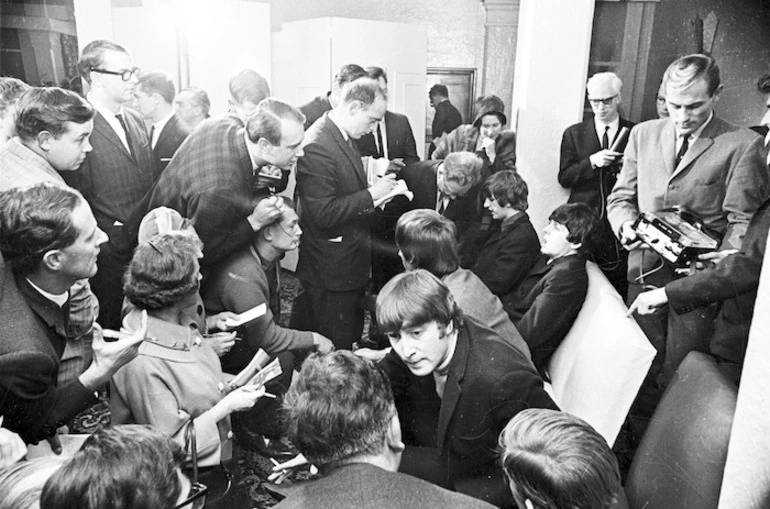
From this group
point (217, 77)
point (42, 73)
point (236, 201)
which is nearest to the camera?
point (236, 201)

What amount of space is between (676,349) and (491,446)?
81 centimetres

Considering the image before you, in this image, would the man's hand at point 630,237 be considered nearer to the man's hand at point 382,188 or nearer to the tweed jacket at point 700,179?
the tweed jacket at point 700,179

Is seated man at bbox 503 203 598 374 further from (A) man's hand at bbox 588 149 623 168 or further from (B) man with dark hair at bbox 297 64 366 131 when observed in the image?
(B) man with dark hair at bbox 297 64 366 131

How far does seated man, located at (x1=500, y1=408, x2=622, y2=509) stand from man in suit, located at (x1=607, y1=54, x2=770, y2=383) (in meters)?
1.00

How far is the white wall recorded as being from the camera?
10.5 feet

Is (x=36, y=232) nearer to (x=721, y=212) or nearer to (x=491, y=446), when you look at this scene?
(x=491, y=446)

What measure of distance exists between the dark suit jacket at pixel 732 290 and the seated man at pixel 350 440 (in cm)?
102

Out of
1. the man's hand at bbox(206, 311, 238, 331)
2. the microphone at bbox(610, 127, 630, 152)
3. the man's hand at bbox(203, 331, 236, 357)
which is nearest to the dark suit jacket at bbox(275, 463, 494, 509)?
the man's hand at bbox(203, 331, 236, 357)

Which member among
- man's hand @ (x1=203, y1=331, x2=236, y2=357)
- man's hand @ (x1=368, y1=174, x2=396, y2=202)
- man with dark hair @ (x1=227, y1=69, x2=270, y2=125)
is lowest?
man's hand @ (x1=203, y1=331, x2=236, y2=357)

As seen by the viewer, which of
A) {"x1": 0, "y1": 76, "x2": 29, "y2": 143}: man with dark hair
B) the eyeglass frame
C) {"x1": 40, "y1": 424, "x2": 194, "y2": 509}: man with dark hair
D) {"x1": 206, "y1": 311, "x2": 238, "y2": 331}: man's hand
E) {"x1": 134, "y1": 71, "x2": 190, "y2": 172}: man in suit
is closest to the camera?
{"x1": 40, "y1": 424, "x2": 194, "y2": 509}: man with dark hair

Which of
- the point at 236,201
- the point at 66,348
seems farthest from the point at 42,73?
the point at 66,348

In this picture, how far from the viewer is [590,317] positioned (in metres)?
2.10

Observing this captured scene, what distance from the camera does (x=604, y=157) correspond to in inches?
118

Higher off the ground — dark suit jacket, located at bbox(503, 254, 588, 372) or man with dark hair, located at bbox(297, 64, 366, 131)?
man with dark hair, located at bbox(297, 64, 366, 131)
